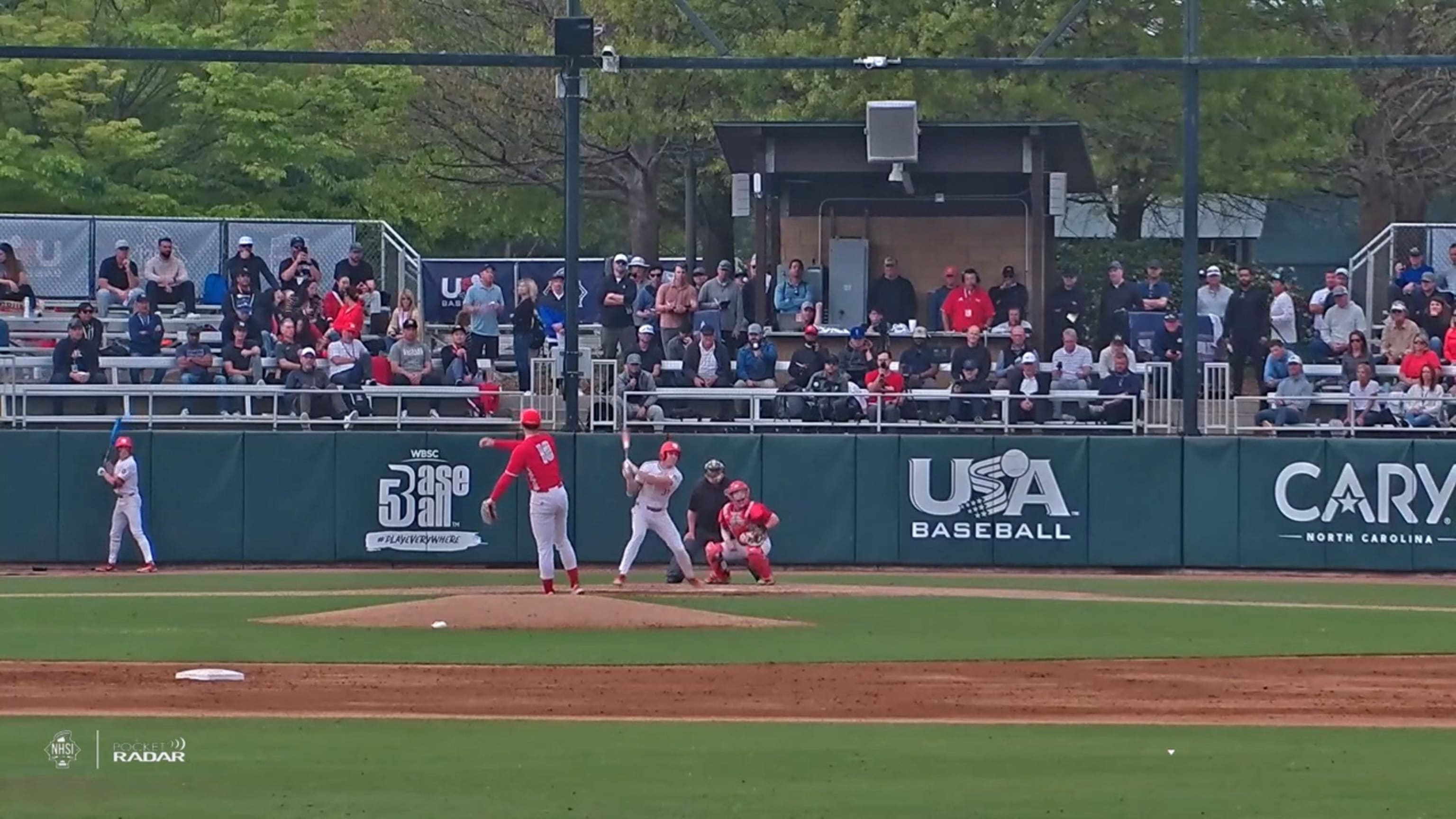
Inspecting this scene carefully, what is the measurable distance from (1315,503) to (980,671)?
38.0 ft

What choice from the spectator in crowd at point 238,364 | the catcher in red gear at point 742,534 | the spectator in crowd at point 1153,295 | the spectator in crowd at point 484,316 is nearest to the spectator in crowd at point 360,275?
the spectator in crowd at point 484,316

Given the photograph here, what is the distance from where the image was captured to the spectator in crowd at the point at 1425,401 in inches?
1081

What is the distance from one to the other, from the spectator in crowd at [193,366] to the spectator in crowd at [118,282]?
237 cm

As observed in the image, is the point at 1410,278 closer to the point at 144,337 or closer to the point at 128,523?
the point at 144,337

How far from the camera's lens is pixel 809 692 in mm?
16438

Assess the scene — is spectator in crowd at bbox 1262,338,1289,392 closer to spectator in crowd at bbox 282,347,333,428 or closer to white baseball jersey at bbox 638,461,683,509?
white baseball jersey at bbox 638,461,683,509

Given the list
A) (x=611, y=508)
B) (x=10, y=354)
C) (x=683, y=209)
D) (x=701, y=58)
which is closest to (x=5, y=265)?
(x=10, y=354)

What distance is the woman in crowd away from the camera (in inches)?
1179

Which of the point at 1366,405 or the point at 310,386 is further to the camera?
the point at 310,386

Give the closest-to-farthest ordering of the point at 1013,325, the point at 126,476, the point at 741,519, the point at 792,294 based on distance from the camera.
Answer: the point at 741,519 → the point at 126,476 → the point at 1013,325 → the point at 792,294

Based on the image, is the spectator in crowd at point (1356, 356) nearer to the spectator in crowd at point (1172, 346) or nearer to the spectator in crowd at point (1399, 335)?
the spectator in crowd at point (1399, 335)

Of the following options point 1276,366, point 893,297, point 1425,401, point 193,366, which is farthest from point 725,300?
point 1425,401

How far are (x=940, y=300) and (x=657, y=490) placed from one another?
8577 millimetres

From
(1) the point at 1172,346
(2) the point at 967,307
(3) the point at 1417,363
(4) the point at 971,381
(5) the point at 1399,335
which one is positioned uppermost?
(2) the point at 967,307
